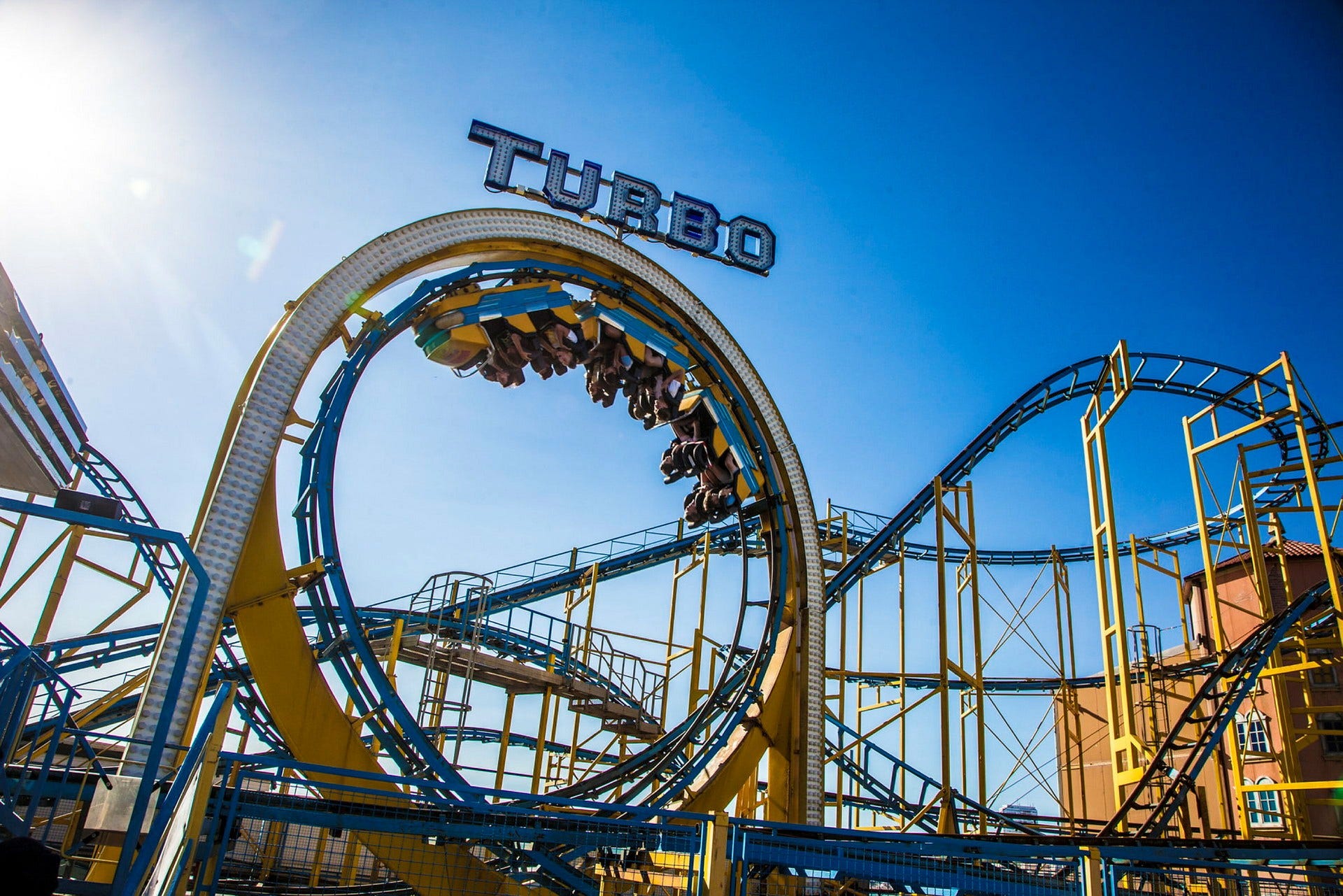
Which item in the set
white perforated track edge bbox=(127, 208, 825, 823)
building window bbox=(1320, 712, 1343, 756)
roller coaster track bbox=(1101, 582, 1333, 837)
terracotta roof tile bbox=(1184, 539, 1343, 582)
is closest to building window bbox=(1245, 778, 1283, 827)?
building window bbox=(1320, 712, 1343, 756)

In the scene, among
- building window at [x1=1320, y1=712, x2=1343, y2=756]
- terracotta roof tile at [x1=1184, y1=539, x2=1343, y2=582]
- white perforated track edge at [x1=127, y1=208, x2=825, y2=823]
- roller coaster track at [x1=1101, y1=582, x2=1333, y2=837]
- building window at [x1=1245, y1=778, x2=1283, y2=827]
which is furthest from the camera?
terracotta roof tile at [x1=1184, y1=539, x2=1343, y2=582]

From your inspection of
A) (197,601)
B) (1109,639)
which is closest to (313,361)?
(197,601)

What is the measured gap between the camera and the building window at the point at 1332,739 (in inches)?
711

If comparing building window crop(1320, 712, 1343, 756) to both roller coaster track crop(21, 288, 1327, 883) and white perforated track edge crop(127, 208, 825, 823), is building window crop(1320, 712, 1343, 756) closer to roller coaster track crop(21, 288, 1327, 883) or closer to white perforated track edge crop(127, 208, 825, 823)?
roller coaster track crop(21, 288, 1327, 883)

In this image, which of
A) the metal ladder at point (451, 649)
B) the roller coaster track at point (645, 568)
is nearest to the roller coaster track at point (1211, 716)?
the roller coaster track at point (645, 568)

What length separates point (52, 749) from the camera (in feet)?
13.1

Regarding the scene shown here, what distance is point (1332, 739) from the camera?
18.4 metres

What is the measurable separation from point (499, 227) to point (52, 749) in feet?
15.3

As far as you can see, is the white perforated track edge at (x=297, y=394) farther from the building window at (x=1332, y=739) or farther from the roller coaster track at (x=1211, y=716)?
the building window at (x=1332, y=739)

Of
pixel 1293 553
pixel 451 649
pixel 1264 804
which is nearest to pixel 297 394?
pixel 451 649

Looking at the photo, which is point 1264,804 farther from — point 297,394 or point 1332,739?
point 297,394

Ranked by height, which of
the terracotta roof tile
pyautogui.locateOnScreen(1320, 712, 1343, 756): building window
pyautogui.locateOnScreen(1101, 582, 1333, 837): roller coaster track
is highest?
the terracotta roof tile

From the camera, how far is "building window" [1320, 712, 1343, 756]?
18047 mm

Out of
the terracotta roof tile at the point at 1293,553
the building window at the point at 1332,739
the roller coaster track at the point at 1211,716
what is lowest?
the roller coaster track at the point at 1211,716
